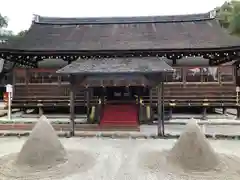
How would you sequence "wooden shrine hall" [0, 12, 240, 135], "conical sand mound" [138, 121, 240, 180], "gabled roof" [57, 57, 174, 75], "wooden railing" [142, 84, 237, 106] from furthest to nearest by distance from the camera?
"wooden railing" [142, 84, 237, 106]
"wooden shrine hall" [0, 12, 240, 135]
"gabled roof" [57, 57, 174, 75]
"conical sand mound" [138, 121, 240, 180]

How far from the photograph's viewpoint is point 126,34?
1842 cm

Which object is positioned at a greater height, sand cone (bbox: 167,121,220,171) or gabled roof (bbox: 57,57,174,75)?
gabled roof (bbox: 57,57,174,75)

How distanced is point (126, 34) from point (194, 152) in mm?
12740

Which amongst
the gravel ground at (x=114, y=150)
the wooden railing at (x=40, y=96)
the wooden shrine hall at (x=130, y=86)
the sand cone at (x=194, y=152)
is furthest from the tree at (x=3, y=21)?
the sand cone at (x=194, y=152)

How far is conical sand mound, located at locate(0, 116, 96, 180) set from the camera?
643 cm

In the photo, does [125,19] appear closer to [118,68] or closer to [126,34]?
[126,34]

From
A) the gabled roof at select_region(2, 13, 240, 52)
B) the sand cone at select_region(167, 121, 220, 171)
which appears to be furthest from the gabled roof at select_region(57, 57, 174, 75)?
the sand cone at select_region(167, 121, 220, 171)

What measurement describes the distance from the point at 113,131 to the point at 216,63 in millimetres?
8674

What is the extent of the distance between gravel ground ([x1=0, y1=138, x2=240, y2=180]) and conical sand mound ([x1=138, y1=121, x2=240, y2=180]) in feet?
1.74

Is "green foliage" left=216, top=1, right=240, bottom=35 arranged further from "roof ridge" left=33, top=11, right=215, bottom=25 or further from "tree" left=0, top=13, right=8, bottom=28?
"tree" left=0, top=13, right=8, bottom=28

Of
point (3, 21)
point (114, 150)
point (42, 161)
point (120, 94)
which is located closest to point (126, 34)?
point (120, 94)

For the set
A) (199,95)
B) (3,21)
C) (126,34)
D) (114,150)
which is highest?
(3,21)

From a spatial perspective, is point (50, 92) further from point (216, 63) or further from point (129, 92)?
point (216, 63)

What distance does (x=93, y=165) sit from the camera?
7.23 m
